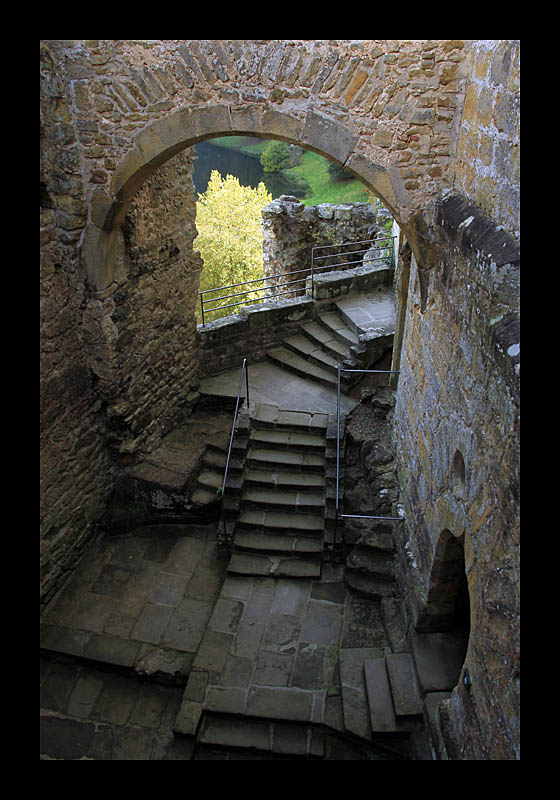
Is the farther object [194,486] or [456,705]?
[194,486]

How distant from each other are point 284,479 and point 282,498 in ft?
0.71

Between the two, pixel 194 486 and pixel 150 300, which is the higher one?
pixel 150 300

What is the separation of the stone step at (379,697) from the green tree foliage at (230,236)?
13.4m

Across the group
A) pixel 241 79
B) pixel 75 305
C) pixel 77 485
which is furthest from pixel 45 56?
pixel 77 485

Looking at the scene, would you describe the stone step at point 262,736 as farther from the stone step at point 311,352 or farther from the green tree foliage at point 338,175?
the green tree foliage at point 338,175

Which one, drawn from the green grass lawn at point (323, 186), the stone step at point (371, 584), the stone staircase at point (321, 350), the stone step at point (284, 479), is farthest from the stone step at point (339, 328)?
the green grass lawn at point (323, 186)

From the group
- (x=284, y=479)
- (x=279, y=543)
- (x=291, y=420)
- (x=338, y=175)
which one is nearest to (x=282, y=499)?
(x=284, y=479)

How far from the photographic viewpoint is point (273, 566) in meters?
5.68

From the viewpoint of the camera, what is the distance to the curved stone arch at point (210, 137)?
4.34 meters

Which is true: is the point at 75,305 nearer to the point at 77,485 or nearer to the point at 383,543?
the point at 77,485

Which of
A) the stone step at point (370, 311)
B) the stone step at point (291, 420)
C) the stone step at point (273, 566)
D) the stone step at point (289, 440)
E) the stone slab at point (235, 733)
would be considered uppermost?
the stone step at point (370, 311)

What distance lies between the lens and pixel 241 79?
440cm

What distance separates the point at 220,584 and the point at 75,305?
303 cm

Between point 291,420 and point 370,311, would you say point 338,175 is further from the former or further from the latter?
point 291,420
